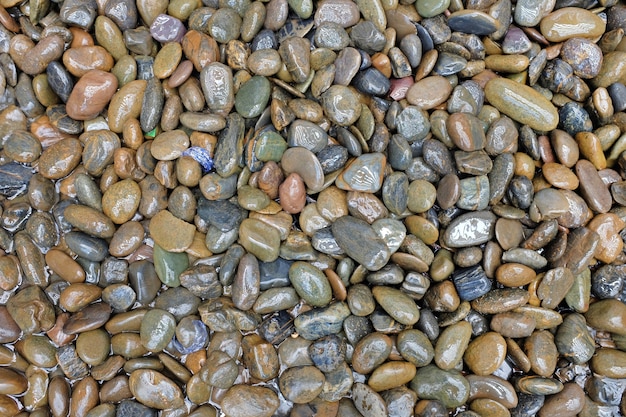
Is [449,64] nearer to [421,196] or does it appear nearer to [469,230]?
[421,196]

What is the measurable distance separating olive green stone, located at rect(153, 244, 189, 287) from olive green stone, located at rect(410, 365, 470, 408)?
3.37 ft

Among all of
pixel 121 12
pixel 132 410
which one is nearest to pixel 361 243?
pixel 132 410

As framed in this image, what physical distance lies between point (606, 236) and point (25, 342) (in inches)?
94.0

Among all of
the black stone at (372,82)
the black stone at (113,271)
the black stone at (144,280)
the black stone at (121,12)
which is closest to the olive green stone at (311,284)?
the black stone at (144,280)

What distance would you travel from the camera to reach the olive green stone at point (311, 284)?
6.36ft

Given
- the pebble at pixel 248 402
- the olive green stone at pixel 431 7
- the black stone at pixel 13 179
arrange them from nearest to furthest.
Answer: the pebble at pixel 248 402
the black stone at pixel 13 179
the olive green stone at pixel 431 7

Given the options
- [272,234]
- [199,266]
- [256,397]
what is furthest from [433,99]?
[256,397]

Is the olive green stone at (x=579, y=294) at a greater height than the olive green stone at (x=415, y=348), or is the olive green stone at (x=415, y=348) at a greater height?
the olive green stone at (x=579, y=294)

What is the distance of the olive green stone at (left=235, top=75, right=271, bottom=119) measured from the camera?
6.83 ft

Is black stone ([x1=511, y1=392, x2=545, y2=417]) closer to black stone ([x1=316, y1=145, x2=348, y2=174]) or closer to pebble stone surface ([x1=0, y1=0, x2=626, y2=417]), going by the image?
pebble stone surface ([x1=0, y1=0, x2=626, y2=417])

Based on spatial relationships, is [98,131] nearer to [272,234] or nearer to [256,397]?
[272,234]

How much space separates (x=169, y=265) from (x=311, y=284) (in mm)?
580

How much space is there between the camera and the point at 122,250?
204cm

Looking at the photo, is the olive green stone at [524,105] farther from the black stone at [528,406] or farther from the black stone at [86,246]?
the black stone at [86,246]
